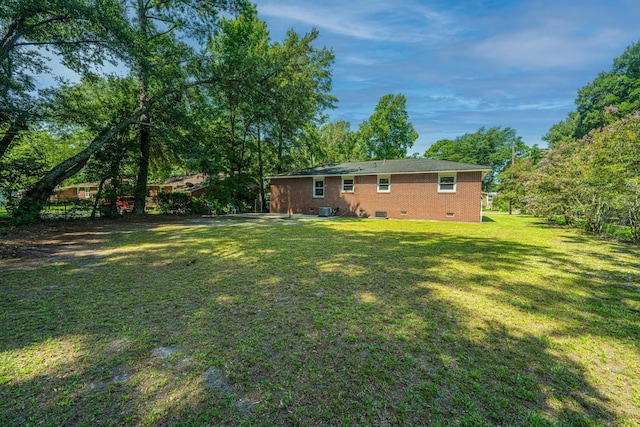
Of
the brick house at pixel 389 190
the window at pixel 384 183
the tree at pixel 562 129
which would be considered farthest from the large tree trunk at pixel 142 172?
the tree at pixel 562 129

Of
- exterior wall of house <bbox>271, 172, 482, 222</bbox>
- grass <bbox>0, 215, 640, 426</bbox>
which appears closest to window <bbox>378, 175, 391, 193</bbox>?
exterior wall of house <bbox>271, 172, 482, 222</bbox>

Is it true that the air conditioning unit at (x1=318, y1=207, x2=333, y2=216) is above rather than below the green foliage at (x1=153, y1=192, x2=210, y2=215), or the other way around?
below

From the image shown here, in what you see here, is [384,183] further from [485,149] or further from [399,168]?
[485,149]

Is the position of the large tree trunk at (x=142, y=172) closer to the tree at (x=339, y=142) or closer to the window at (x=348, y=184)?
the window at (x=348, y=184)

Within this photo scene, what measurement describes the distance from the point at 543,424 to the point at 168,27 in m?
19.2

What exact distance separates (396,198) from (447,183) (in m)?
2.93

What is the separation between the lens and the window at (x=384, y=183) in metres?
16.0

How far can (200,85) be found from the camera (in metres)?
13.5

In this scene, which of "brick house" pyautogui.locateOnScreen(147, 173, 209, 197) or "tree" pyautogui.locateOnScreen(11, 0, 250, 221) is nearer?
"tree" pyautogui.locateOnScreen(11, 0, 250, 221)

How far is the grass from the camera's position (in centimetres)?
173

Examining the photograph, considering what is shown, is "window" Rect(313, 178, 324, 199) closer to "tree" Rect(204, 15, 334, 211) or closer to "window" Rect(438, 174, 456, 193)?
"tree" Rect(204, 15, 334, 211)

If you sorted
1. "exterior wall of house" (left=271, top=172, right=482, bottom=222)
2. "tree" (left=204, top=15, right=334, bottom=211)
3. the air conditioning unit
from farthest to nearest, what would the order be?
1. the air conditioning unit
2. "exterior wall of house" (left=271, top=172, right=482, bottom=222)
3. "tree" (left=204, top=15, right=334, bottom=211)

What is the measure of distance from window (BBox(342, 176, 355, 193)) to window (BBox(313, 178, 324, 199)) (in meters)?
1.63

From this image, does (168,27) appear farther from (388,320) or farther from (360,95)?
(360,95)
